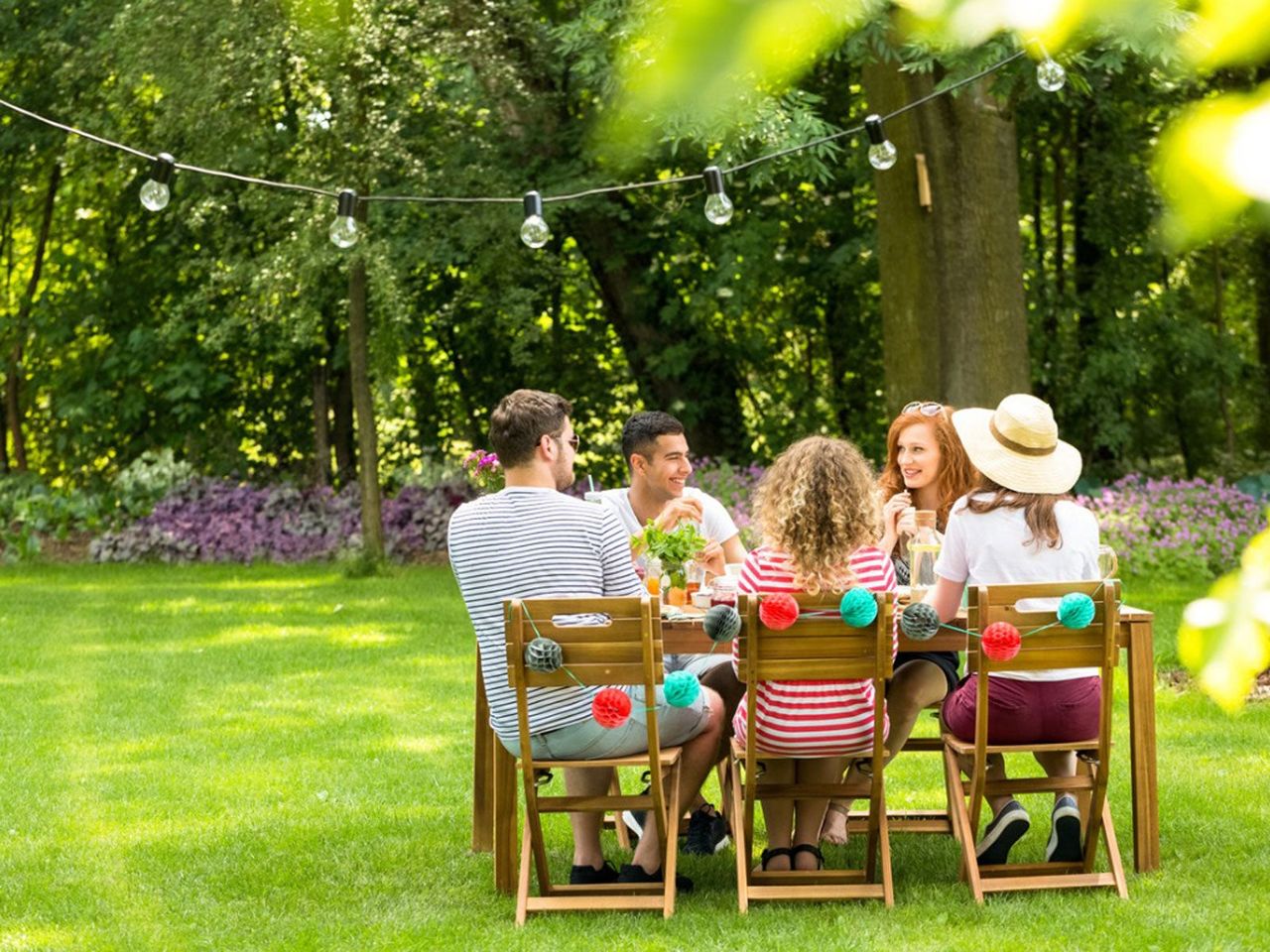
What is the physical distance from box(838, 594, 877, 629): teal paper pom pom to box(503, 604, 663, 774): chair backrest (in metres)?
0.46

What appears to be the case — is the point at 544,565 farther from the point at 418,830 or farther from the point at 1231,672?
the point at 1231,672

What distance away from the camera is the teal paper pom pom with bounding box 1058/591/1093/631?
4270 mm

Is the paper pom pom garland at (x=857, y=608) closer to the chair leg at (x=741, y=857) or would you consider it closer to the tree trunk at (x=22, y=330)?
the chair leg at (x=741, y=857)

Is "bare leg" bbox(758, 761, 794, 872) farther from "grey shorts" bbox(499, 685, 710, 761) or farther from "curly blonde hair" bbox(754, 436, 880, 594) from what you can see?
"curly blonde hair" bbox(754, 436, 880, 594)

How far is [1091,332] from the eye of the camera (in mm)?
16281

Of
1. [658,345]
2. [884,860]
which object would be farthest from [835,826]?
[658,345]

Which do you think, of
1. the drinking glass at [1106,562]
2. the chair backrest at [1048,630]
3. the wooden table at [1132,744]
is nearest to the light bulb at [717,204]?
the drinking glass at [1106,562]

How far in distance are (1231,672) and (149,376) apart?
18.8 m

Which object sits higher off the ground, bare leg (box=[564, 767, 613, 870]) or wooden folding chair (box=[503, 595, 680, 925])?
wooden folding chair (box=[503, 595, 680, 925])

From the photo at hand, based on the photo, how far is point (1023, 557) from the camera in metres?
4.68

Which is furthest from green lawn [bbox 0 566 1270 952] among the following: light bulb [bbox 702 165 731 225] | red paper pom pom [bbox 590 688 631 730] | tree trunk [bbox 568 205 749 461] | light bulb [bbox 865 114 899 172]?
tree trunk [bbox 568 205 749 461]

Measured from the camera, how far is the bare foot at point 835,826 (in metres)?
5.41

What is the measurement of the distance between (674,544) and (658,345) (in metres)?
12.1

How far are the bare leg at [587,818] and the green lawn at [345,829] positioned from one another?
0.27 m
